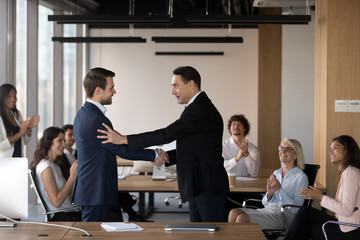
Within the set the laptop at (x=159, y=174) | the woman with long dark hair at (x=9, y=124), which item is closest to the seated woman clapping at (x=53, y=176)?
the laptop at (x=159, y=174)

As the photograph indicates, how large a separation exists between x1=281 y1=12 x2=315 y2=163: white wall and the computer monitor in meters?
8.38

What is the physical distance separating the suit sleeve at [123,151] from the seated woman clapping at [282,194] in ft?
3.45

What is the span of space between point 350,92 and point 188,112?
269 cm

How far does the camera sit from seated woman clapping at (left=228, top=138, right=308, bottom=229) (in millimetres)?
4980

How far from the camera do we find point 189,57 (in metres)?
12.6

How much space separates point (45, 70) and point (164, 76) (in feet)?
11.3

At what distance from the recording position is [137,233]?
129 inches

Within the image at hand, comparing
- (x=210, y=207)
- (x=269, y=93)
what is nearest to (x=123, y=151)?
(x=210, y=207)

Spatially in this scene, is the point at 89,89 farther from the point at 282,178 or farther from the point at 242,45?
the point at 242,45

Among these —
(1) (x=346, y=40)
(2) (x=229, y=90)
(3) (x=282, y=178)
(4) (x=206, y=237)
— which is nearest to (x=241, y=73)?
(2) (x=229, y=90)

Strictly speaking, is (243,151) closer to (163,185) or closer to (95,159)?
(163,185)

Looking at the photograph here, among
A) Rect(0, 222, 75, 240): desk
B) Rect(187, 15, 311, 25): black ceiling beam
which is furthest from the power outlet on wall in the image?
Rect(0, 222, 75, 240): desk

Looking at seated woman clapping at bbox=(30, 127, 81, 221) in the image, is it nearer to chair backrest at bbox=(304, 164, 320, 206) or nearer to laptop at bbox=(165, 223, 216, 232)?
laptop at bbox=(165, 223, 216, 232)

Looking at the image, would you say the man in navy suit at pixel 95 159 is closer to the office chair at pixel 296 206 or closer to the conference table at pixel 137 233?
the conference table at pixel 137 233
